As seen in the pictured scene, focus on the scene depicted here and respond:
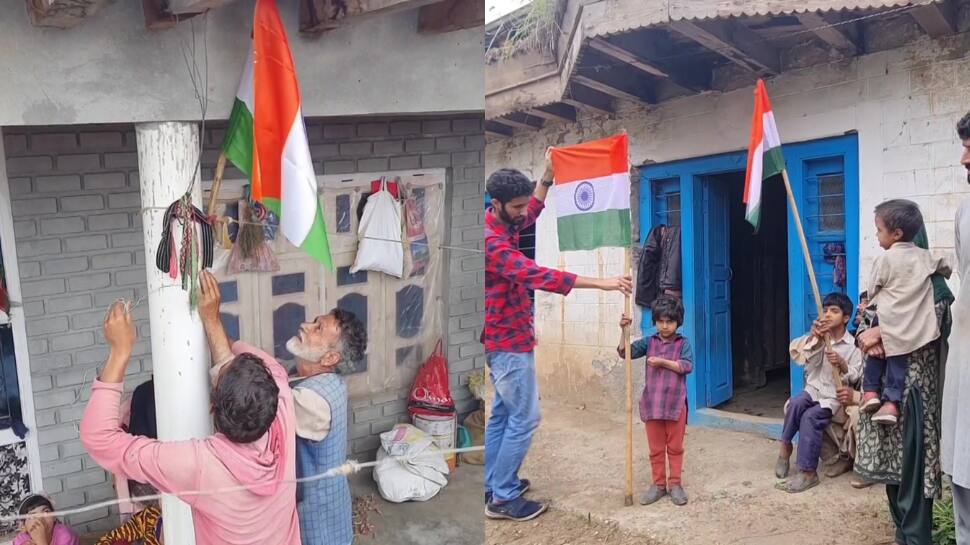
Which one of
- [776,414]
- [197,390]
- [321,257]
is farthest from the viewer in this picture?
[776,414]

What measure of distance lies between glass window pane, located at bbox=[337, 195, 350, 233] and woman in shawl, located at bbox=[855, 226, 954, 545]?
2.61 m

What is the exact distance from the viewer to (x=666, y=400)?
140 inches

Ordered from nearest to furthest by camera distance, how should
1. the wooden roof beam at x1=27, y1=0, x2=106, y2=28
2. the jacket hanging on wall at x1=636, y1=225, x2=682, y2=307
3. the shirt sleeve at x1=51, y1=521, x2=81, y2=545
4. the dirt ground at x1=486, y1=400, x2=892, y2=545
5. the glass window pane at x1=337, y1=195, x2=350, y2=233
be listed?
the wooden roof beam at x1=27, y1=0, x2=106, y2=28
the shirt sleeve at x1=51, y1=521, x2=81, y2=545
the dirt ground at x1=486, y1=400, x2=892, y2=545
the glass window pane at x1=337, y1=195, x2=350, y2=233
the jacket hanging on wall at x1=636, y1=225, x2=682, y2=307

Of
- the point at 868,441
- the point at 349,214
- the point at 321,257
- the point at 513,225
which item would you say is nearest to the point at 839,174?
the point at 868,441

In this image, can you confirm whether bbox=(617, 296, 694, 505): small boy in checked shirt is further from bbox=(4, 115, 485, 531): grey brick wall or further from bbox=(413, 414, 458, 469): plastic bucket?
bbox=(4, 115, 485, 531): grey brick wall

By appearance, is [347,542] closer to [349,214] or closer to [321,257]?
[321,257]

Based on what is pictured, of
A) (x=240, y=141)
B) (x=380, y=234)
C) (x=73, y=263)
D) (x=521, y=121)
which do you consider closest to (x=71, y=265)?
(x=73, y=263)

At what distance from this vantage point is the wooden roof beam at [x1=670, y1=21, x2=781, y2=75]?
11.7 feet

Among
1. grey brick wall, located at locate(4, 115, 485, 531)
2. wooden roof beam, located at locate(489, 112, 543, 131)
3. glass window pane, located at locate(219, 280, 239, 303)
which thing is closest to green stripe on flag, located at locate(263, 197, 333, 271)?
grey brick wall, located at locate(4, 115, 485, 531)

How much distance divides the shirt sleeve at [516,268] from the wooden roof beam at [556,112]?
4.84ft

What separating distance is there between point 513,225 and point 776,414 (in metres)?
2.89

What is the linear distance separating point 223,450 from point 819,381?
2.94m

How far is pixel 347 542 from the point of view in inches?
107

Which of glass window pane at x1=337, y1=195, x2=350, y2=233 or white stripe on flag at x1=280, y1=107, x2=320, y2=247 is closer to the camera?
white stripe on flag at x1=280, y1=107, x2=320, y2=247
